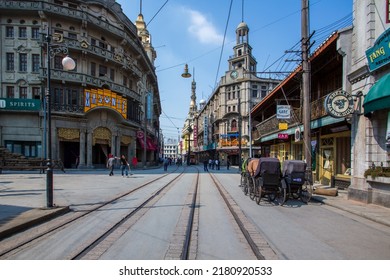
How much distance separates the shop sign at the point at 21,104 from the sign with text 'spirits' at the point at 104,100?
4.76 m

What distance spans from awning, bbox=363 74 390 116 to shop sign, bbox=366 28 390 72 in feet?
1.83

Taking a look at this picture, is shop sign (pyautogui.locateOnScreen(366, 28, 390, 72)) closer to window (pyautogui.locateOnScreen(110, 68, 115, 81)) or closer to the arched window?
window (pyautogui.locateOnScreen(110, 68, 115, 81))

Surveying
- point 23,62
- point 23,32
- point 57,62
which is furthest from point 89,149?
point 23,32

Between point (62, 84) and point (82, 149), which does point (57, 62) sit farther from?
point (82, 149)

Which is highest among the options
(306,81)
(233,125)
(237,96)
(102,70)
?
(237,96)

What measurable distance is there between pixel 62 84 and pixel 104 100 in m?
4.67

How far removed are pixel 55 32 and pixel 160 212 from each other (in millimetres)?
29716

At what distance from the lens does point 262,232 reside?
5965 millimetres

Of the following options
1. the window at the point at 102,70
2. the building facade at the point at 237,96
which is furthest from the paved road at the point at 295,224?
the building facade at the point at 237,96

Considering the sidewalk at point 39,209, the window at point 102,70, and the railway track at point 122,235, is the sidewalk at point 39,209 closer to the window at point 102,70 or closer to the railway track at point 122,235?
the railway track at point 122,235

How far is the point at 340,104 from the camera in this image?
10156 millimetres

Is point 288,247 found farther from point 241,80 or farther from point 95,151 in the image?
point 241,80

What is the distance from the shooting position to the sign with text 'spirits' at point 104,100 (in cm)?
2908

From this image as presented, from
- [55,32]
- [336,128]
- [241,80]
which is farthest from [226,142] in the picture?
[336,128]
